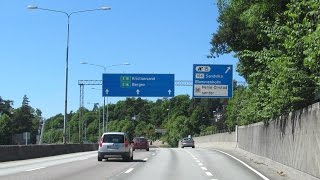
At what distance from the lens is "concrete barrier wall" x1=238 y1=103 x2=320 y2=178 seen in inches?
672

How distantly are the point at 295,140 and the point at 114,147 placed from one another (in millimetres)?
13865

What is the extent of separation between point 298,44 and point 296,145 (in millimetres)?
3672

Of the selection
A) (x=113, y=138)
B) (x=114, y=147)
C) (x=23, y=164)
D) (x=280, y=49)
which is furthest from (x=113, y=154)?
(x=280, y=49)

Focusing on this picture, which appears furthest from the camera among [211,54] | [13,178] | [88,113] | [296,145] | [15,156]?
[88,113]

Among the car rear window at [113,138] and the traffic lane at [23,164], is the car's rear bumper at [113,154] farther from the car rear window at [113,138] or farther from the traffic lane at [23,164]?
the traffic lane at [23,164]

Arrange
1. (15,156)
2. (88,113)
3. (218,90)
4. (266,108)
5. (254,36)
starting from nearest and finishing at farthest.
Result: (266,108)
(15,156)
(254,36)
(218,90)
(88,113)

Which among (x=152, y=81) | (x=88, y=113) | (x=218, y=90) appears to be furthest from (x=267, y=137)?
(x=88, y=113)

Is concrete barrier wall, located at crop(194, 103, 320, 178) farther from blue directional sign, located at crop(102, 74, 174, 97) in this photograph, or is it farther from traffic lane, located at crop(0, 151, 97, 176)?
blue directional sign, located at crop(102, 74, 174, 97)

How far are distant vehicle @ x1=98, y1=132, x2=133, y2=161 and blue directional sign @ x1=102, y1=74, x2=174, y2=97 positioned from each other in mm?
21828

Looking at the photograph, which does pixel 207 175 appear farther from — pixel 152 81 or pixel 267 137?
pixel 152 81

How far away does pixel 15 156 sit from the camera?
112ft

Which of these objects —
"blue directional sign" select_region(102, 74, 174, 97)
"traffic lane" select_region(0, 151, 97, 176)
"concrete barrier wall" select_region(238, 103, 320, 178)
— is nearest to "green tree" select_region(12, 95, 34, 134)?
"blue directional sign" select_region(102, 74, 174, 97)

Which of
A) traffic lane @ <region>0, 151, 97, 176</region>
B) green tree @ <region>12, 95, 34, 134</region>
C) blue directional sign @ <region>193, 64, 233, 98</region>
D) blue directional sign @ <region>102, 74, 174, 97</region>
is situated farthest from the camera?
green tree @ <region>12, 95, 34, 134</region>

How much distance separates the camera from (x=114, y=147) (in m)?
32.4
